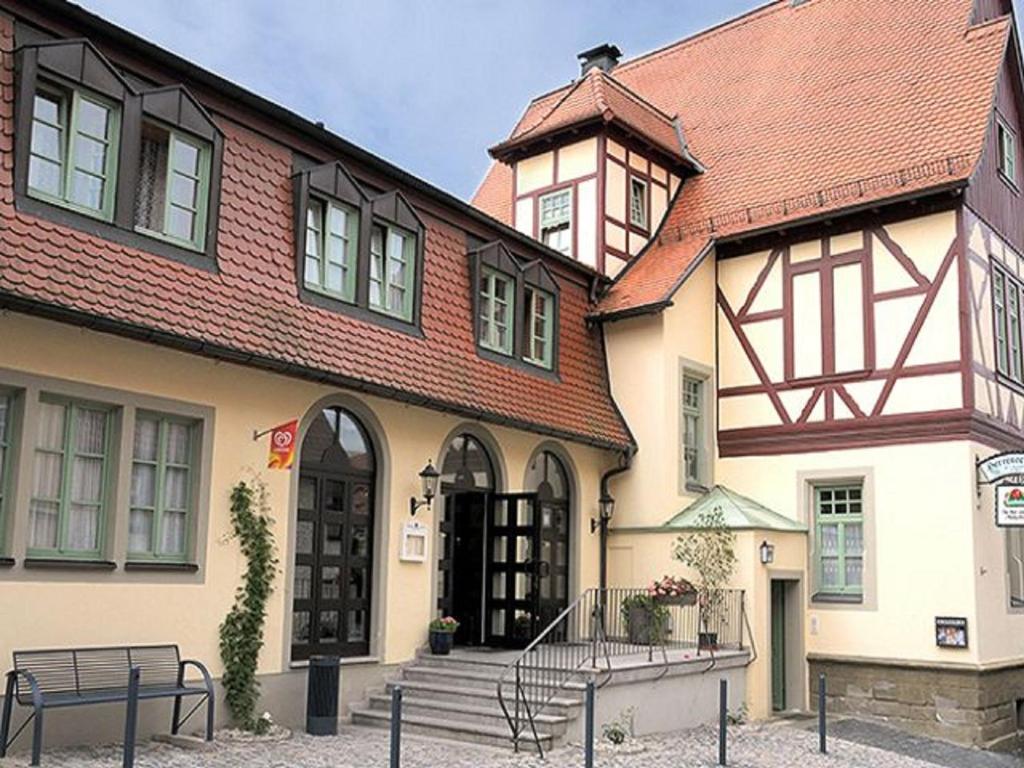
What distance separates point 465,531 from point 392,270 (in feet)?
12.8

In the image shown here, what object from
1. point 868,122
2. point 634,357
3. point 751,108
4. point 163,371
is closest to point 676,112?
point 751,108

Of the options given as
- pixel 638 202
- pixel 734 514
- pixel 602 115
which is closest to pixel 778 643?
pixel 734 514

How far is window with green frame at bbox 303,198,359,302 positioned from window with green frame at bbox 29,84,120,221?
8.97 ft

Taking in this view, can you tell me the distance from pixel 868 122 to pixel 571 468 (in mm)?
7821

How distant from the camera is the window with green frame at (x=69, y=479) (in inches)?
410

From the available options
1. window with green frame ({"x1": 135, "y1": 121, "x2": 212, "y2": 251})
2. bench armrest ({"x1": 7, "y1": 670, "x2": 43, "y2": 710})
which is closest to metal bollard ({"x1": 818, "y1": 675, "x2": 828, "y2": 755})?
bench armrest ({"x1": 7, "y1": 670, "x2": 43, "y2": 710})

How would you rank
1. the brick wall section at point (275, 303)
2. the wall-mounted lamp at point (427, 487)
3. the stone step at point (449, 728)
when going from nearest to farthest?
1. the brick wall section at point (275, 303)
2. the stone step at point (449, 728)
3. the wall-mounted lamp at point (427, 487)

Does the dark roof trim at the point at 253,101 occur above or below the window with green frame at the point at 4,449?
above

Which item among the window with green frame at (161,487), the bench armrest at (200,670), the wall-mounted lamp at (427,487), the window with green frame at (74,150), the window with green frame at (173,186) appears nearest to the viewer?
the window with green frame at (74,150)

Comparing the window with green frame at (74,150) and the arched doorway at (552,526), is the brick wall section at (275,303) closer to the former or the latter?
the window with green frame at (74,150)

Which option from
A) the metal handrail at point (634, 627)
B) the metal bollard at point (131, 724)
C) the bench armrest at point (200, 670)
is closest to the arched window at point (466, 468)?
the metal handrail at point (634, 627)

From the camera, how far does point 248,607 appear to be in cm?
1212

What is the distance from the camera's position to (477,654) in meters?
14.6

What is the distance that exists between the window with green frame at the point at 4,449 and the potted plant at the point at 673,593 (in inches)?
352
